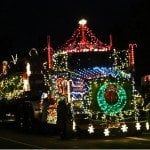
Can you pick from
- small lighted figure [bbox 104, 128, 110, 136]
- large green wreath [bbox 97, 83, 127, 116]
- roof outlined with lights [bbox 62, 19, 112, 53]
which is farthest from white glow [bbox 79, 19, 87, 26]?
small lighted figure [bbox 104, 128, 110, 136]

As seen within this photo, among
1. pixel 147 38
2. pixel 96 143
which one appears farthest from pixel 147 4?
pixel 96 143

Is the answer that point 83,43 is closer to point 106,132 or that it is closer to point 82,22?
point 82,22

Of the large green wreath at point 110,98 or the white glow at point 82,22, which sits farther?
the white glow at point 82,22

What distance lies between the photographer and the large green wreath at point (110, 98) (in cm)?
2148

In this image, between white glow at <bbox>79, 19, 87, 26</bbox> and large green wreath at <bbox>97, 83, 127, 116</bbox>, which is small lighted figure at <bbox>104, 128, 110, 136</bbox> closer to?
large green wreath at <bbox>97, 83, 127, 116</bbox>

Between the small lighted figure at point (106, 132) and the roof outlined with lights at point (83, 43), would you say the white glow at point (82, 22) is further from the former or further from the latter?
the small lighted figure at point (106, 132)

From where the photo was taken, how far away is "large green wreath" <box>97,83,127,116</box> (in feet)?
70.5

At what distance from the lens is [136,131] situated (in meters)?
22.4

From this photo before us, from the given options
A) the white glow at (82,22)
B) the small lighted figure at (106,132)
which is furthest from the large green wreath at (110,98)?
the white glow at (82,22)

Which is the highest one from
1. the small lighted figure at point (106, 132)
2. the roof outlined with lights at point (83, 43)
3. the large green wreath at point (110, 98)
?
the roof outlined with lights at point (83, 43)

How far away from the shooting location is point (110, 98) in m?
21.5

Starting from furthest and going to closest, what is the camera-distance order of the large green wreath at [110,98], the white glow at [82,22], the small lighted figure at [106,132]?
the white glow at [82,22] → the small lighted figure at [106,132] → the large green wreath at [110,98]

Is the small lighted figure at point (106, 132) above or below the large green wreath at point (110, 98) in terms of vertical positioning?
below

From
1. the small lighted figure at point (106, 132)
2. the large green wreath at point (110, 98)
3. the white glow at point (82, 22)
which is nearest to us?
the large green wreath at point (110, 98)
